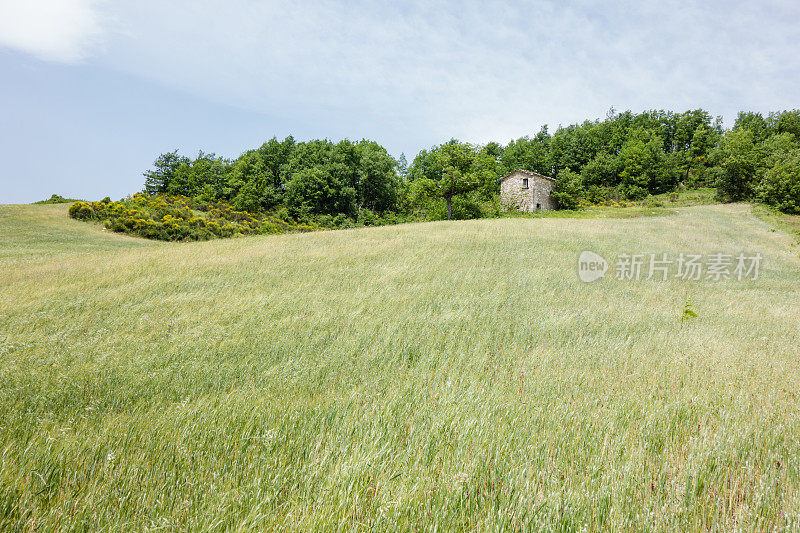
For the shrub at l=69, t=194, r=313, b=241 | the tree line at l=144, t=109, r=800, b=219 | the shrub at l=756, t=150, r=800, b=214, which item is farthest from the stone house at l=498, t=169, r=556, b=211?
the shrub at l=69, t=194, r=313, b=241

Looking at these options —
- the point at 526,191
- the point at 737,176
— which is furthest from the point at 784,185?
the point at 526,191

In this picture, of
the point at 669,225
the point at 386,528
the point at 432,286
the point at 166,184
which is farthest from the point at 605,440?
the point at 166,184

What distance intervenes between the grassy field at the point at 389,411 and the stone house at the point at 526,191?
45.0 m

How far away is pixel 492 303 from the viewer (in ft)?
23.1

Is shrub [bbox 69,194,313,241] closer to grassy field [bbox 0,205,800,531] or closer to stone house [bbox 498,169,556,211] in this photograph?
grassy field [bbox 0,205,800,531]

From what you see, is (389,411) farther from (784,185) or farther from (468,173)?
(784,185)

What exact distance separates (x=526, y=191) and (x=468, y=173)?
47.6 ft

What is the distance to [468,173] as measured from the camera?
40.8 meters

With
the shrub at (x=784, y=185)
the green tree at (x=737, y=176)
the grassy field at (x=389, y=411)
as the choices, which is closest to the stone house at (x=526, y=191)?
the green tree at (x=737, y=176)

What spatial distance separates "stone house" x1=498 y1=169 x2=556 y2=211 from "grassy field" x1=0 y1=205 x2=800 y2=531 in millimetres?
44952

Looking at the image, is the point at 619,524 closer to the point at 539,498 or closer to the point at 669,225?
the point at 539,498

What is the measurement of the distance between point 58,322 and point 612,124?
102m

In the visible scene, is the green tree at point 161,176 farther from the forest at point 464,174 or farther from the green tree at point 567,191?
the green tree at point 567,191

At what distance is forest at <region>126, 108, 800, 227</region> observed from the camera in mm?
42781
